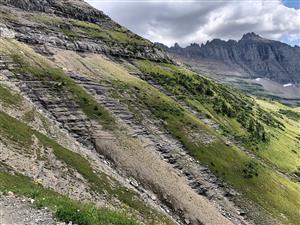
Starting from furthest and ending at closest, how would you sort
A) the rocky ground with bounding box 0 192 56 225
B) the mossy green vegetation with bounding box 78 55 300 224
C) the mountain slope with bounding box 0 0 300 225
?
the mossy green vegetation with bounding box 78 55 300 224, the mountain slope with bounding box 0 0 300 225, the rocky ground with bounding box 0 192 56 225

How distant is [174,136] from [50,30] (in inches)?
3006

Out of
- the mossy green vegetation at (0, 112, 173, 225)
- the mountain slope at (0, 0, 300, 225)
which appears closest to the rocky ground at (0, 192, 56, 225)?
the mountain slope at (0, 0, 300, 225)

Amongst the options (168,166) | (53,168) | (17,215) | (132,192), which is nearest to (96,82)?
(168,166)

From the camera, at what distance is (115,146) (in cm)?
9100

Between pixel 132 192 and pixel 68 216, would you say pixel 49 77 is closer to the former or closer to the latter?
pixel 132 192

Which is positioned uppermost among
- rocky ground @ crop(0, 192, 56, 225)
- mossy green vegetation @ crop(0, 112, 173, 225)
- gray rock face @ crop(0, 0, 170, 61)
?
gray rock face @ crop(0, 0, 170, 61)

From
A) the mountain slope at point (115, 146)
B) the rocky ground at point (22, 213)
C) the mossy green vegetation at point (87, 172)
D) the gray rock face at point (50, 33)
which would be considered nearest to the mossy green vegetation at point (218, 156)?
the mountain slope at point (115, 146)

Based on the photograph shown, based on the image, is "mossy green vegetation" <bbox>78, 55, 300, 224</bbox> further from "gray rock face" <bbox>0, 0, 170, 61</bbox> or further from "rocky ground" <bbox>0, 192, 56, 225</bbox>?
"rocky ground" <bbox>0, 192, 56, 225</bbox>

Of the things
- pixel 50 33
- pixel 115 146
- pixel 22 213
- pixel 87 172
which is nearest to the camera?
pixel 22 213

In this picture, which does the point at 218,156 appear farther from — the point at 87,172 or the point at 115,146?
the point at 87,172

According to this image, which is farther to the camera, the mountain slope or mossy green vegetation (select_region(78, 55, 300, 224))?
mossy green vegetation (select_region(78, 55, 300, 224))

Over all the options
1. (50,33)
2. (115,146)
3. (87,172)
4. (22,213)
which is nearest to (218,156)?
(115,146)

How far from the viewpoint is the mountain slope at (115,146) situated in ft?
190

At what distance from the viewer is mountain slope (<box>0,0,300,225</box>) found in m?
58.0
